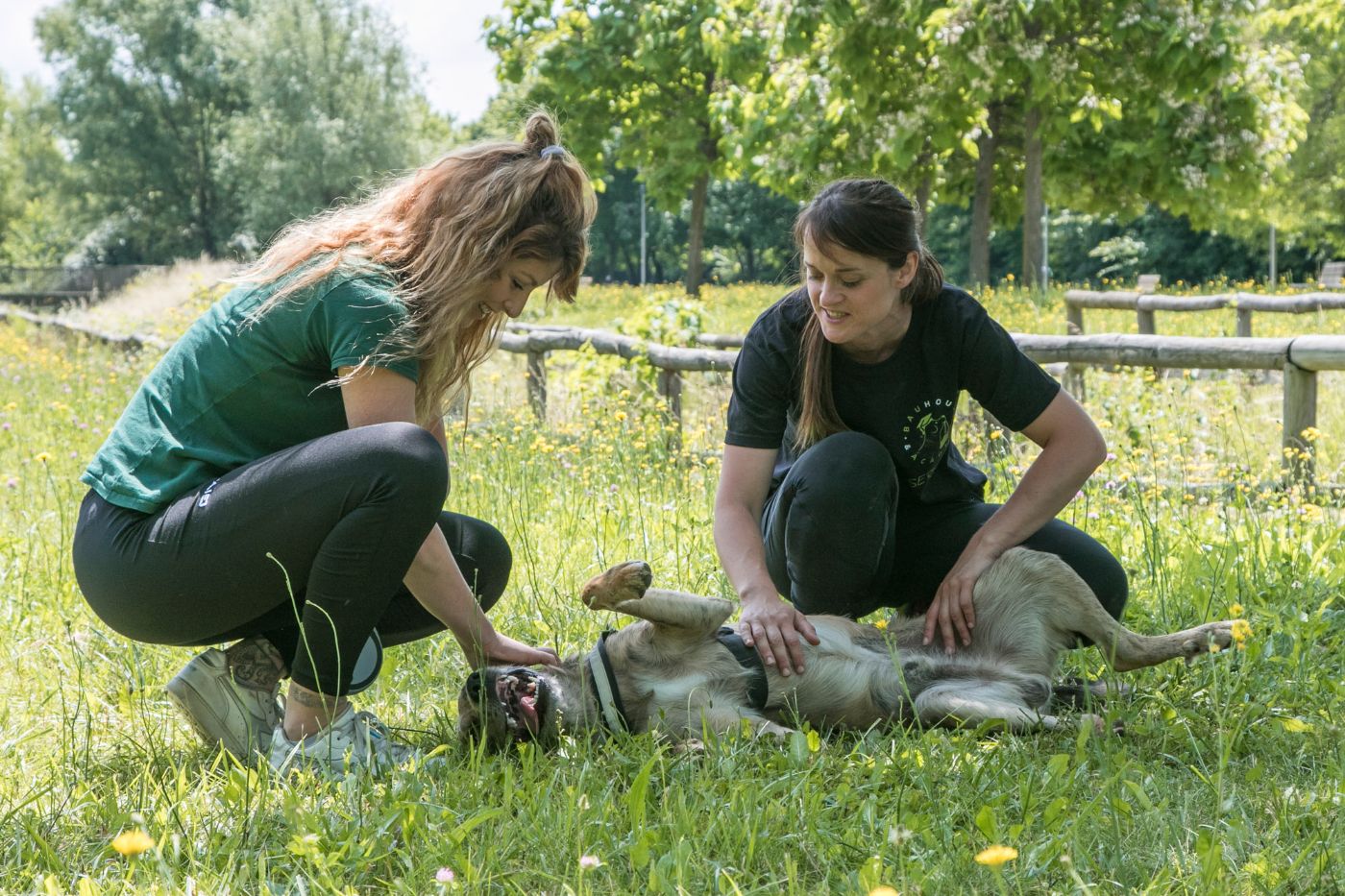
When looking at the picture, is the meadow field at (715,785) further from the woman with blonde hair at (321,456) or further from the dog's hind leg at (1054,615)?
the woman with blonde hair at (321,456)

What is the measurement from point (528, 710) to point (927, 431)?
4.45 ft

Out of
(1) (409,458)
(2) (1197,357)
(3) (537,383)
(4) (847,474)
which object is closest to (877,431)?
(4) (847,474)

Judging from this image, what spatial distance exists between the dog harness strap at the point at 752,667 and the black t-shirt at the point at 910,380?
0.56 m

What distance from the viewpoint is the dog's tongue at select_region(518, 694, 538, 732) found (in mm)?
2887

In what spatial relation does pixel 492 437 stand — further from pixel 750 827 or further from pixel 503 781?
pixel 750 827

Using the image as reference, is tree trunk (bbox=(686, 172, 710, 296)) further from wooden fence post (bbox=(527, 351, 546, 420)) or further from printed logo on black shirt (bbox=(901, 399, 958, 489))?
printed logo on black shirt (bbox=(901, 399, 958, 489))

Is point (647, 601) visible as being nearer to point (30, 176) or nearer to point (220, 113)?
point (220, 113)

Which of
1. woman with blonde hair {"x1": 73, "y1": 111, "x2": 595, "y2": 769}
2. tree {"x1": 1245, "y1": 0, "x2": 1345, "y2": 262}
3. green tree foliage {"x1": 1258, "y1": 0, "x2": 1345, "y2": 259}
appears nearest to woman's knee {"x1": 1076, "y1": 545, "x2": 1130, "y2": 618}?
woman with blonde hair {"x1": 73, "y1": 111, "x2": 595, "y2": 769}

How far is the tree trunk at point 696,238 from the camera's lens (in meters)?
26.2

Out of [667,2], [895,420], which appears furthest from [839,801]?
[667,2]

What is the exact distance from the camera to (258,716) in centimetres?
304

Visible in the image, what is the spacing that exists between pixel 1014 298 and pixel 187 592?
14460 mm

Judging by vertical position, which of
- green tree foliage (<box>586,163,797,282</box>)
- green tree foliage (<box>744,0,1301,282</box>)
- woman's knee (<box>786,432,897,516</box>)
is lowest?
green tree foliage (<box>586,163,797,282</box>)

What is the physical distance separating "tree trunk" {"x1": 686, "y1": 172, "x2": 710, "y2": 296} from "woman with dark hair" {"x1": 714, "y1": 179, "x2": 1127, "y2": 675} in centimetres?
2163
